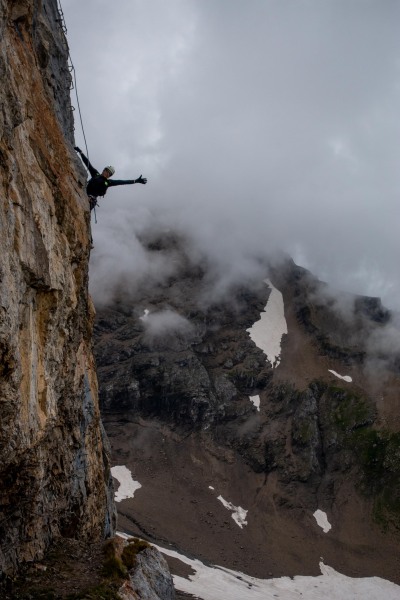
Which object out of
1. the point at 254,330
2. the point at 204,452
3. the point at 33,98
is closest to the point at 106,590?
the point at 33,98

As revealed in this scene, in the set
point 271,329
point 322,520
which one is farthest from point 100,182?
point 271,329

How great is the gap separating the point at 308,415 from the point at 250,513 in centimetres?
3468

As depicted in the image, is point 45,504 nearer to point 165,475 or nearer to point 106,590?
point 106,590

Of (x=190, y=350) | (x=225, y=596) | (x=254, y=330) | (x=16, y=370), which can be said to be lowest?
(x=225, y=596)

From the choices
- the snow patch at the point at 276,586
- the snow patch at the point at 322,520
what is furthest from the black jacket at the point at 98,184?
the snow patch at the point at 322,520

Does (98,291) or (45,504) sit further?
(98,291)

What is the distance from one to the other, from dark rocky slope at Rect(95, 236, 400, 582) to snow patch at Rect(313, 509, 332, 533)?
1.37 m

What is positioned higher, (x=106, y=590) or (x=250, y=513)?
(x=250, y=513)

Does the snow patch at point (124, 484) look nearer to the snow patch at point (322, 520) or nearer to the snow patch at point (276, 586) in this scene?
the snow patch at point (276, 586)

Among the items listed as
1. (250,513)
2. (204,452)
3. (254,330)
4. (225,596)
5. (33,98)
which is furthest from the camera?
(254,330)

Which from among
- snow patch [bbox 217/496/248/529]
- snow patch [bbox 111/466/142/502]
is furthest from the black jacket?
snow patch [bbox 217/496/248/529]

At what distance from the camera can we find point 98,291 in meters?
186

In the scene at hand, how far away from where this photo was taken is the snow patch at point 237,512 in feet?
398

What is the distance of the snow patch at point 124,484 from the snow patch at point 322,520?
141ft
